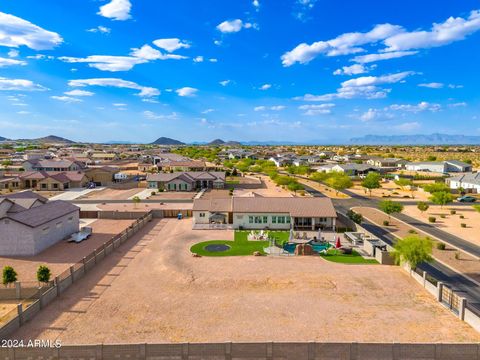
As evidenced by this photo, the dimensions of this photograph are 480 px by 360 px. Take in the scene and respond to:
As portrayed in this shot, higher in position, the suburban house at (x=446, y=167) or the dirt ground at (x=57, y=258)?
the suburban house at (x=446, y=167)

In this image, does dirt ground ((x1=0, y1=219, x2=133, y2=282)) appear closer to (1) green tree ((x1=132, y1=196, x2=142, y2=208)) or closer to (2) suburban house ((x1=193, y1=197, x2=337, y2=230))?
(2) suburban house ((x1=193, y1=197, x2=337, y2=230))

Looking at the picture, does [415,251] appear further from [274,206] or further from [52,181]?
[52,181]

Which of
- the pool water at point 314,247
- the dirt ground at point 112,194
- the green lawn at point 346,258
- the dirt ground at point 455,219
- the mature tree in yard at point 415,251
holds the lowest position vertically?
the green lawn at point 346,258

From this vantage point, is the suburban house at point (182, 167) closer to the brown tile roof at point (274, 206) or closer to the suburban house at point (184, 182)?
the suburban house at point (184, 182)

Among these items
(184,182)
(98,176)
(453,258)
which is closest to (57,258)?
(453,258)

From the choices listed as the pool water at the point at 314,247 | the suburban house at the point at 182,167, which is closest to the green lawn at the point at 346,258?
the pool water at the point at 314,247

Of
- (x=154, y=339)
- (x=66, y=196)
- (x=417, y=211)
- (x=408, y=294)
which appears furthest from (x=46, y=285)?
(x=417, y=211)
